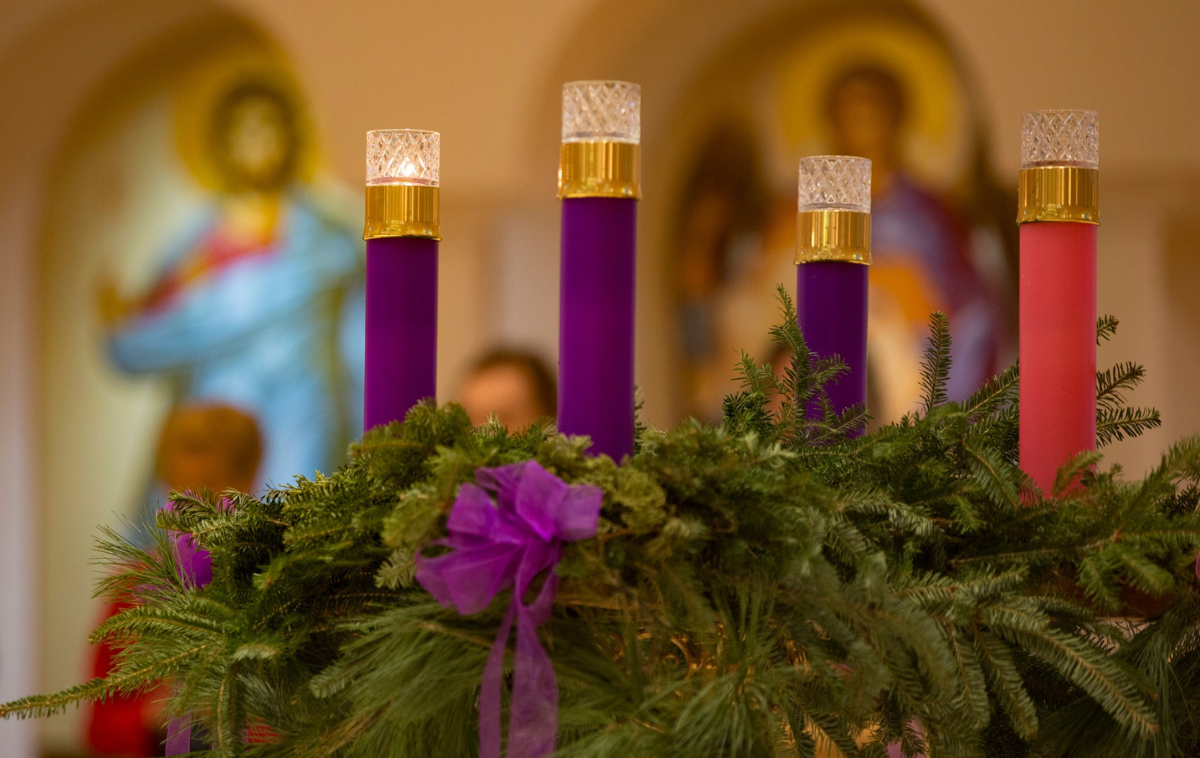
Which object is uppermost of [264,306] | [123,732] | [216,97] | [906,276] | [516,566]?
[216,97]

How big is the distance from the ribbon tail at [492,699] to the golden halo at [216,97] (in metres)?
4.65

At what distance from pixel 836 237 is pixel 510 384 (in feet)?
10.7

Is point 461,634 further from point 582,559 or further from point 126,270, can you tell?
point 126,270

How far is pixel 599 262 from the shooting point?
2.37ft

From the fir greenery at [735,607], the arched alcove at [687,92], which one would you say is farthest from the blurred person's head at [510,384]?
the fir greenery at [735,607]

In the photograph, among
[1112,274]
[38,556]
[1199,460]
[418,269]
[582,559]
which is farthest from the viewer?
[38,556]

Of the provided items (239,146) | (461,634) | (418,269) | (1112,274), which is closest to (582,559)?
(461,634)

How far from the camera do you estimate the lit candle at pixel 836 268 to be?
3.20 feet

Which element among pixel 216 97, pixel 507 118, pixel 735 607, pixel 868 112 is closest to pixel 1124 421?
pixel 735 607

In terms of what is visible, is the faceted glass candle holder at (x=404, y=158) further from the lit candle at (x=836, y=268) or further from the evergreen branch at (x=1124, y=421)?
the evergreen branch at (x=1124, y=421)

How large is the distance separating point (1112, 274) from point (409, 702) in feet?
10.5

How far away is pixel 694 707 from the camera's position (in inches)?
26.6

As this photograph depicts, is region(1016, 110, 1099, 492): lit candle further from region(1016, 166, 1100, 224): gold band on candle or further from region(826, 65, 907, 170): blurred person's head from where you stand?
region(826, 65, 907, 170): blurred person's head

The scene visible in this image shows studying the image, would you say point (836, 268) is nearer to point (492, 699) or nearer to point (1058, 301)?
point (1058, 301)
